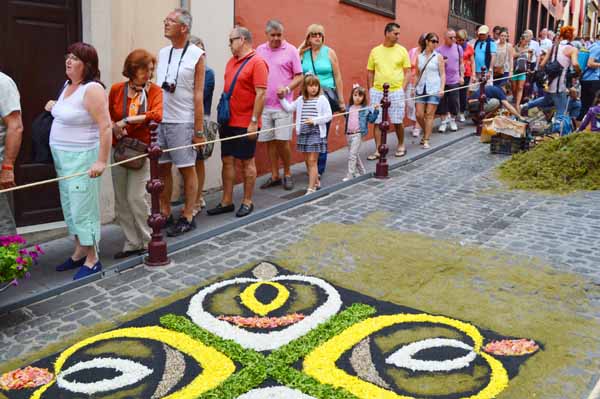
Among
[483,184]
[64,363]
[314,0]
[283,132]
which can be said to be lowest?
[64,363]

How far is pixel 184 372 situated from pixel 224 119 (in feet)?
12.0

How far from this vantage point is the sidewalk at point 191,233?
498 cm

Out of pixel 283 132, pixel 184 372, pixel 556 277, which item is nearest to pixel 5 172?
pixel 184 372

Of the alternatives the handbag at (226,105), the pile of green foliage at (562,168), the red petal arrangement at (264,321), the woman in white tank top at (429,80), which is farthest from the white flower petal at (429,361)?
the woman in white tank top at (429,80)

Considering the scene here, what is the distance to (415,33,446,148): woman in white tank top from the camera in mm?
10391

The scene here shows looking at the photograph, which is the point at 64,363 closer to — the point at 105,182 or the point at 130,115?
the point at 130,115

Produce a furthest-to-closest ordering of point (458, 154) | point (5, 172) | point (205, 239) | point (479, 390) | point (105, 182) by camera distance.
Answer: point (458, 154) < point (105, 182) < point (205, 239) < point (5, 172) < point (479, 390)

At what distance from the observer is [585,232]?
6516mm

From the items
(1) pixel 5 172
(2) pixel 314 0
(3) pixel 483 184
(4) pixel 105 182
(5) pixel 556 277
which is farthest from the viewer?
(2) pixel 314 0

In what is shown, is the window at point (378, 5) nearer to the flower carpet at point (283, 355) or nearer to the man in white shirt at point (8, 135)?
the man in white shirt at point (8, 135)

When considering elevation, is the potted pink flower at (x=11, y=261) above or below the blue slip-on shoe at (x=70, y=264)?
above

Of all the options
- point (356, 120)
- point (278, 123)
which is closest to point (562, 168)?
point (356, 120)

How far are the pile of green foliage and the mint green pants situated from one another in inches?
224

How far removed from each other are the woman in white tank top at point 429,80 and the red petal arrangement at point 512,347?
6712 mm
